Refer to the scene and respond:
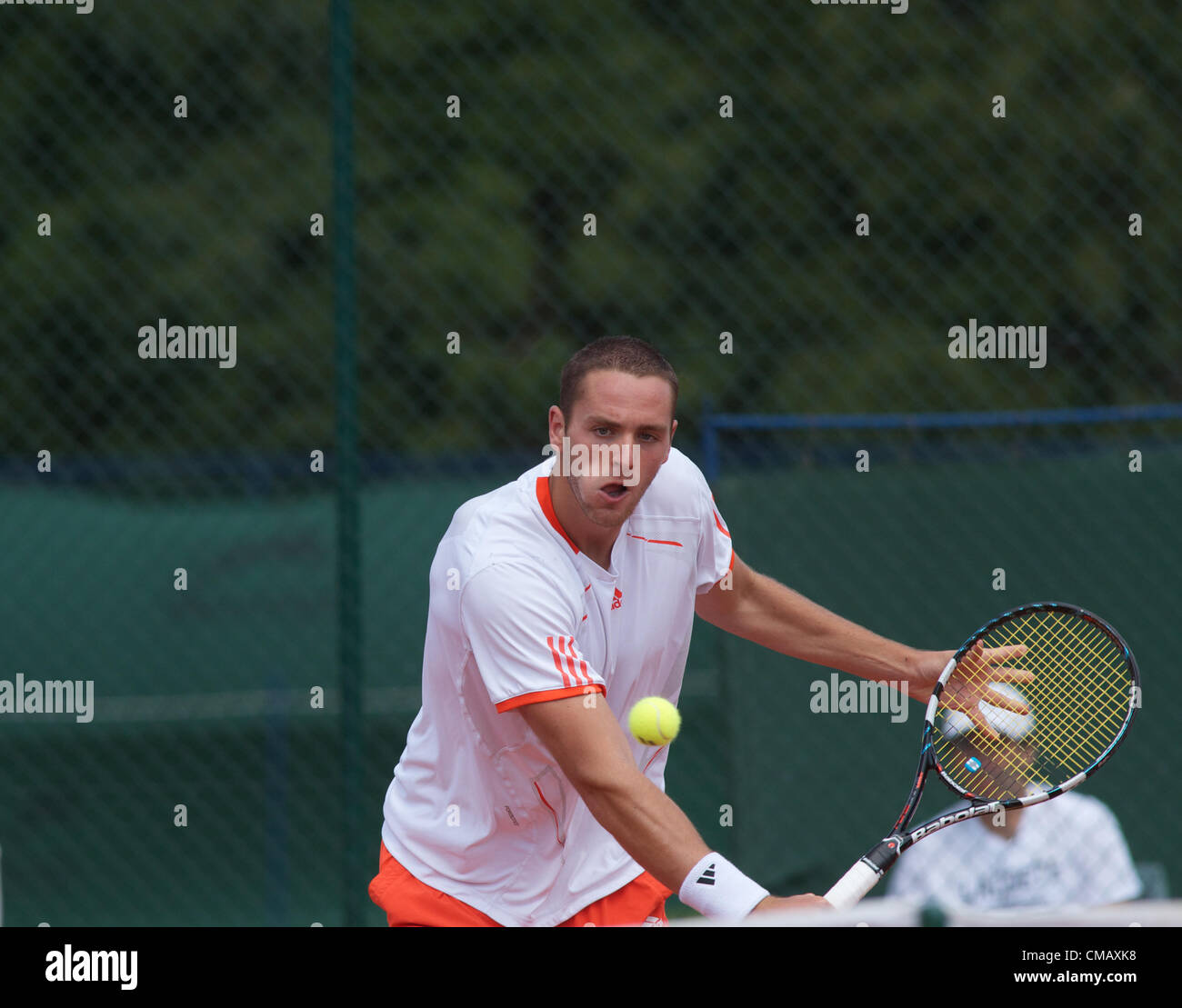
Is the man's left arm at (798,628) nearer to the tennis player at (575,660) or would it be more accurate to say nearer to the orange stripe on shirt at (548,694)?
the tennis player at (575,660)

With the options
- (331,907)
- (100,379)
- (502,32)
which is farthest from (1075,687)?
(502,32)

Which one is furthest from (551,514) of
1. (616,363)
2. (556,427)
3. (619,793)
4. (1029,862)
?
(1029,862)

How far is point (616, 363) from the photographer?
10.1ft

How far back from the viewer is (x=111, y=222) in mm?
11391

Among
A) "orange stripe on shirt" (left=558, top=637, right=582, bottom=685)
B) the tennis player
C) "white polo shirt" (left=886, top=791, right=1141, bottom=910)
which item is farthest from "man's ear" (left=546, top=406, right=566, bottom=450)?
"white polo shirt" (left=886, top=791, right=1141, bottom=910)

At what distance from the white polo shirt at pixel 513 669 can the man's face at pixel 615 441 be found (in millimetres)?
155

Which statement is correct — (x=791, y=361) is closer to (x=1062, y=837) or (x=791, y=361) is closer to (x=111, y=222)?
A: (x=111, y=222)

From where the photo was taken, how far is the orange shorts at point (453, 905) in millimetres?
3248

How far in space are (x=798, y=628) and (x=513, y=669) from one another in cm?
90

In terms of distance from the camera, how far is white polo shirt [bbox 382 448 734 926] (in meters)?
3.03

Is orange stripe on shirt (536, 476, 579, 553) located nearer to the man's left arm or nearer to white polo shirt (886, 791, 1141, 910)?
the man's left arm

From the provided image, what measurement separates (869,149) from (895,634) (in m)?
A: 7.40

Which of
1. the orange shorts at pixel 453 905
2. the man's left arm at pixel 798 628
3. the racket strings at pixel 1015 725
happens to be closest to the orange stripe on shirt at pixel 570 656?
the orange shorts at pixel 453 905

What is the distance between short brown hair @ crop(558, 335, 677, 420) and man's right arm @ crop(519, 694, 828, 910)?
0.62 meters
